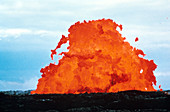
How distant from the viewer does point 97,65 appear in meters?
36.5

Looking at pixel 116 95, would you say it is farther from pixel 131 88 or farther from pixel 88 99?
pixel 131 88

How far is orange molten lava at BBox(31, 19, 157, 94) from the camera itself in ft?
119

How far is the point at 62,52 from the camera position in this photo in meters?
37.9

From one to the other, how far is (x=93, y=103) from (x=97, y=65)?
25.4 ft

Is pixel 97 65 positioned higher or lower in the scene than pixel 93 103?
higher

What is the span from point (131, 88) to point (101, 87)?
3651 mm

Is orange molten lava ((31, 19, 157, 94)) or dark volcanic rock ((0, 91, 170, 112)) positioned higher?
orange molten lava ((31, 19, 157, 94))

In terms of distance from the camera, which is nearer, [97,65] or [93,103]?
[93,103]

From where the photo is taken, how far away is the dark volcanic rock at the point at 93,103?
1074 inches

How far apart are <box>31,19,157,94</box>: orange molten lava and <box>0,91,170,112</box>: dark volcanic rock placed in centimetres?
326

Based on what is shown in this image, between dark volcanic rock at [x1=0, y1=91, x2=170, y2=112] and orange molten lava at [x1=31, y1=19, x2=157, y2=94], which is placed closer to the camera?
dark volcanic rock at [x1=0, y1=91, x2=170, y2=112]

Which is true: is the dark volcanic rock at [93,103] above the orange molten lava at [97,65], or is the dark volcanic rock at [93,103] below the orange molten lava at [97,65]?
below

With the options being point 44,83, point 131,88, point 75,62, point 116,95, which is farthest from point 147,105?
point 44,83

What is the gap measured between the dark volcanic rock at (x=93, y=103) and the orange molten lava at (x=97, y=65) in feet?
10.7
